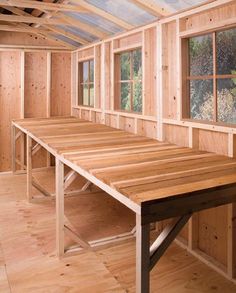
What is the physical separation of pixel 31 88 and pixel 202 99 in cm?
305

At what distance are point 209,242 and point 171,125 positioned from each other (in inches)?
44.5

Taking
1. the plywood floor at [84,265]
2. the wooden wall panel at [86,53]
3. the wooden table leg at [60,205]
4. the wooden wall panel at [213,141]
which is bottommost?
the plywood floor at [84,265]

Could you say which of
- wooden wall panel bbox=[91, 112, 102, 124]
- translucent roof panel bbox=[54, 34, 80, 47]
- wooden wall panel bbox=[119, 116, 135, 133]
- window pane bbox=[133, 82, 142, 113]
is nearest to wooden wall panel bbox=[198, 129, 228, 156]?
wooden wall panel bbox=[119, 116, 135, 133]

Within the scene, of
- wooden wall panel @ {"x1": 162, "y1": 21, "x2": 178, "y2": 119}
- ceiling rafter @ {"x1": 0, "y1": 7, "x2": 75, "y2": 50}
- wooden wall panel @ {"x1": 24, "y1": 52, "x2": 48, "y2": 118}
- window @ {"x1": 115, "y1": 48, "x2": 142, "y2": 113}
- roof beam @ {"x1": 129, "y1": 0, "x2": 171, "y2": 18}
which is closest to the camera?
roof beam @ {"x1": 129, "y1": 0, "x2": 171, "y2": 18}

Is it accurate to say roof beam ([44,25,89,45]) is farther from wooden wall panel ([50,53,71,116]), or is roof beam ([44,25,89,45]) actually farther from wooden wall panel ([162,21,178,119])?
wooden wall panel ([162,21,178,119])

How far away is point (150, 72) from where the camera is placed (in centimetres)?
356

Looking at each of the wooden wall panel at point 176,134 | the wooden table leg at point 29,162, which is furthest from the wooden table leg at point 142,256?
the wooden table leg at point 29,162

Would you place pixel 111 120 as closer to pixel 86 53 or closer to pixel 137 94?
pixel 137 94

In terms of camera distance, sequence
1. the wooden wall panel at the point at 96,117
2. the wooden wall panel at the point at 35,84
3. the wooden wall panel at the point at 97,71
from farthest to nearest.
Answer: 1. the wooden wall panel at the point at 35,84
2. the wooden wall panel at the point at 96,117
3. the wooden wall panel at the point at 97,71

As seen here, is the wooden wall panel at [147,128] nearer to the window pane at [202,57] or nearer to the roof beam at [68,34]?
the window pane at [202,57]

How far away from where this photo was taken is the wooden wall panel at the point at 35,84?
234 inches

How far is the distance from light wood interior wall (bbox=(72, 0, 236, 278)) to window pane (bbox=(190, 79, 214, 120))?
120 cm

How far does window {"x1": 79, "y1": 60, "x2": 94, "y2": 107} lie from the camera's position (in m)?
5.83

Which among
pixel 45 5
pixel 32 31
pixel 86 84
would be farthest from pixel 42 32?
pixel 45 5
